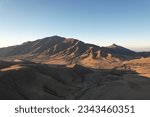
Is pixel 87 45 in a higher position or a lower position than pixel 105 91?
higher

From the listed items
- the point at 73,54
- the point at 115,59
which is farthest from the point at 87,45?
the point at 115,59

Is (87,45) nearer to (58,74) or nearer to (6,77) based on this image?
(58,74)

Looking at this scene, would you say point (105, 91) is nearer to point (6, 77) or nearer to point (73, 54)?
point (6, 77)

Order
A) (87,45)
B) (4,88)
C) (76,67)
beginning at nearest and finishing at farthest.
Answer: (4,88) → (76,67) → (87,45)

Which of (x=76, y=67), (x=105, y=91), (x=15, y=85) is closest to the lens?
(x=15, y=85)

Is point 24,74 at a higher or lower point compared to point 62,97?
higher

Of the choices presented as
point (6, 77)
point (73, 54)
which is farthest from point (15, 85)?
point (73, 54)

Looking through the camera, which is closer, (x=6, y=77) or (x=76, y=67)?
(x=6, y=77)

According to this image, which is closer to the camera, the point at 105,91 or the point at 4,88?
the point at 4,88

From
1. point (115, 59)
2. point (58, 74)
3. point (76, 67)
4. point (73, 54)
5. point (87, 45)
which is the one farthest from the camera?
point (87, 45)
